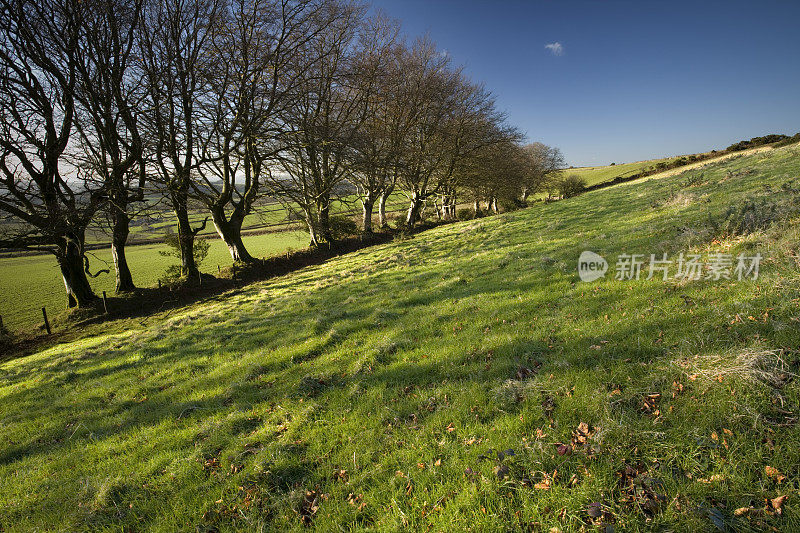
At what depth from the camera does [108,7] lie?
13.2 meters

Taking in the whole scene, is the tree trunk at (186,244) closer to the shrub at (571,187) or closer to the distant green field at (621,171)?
the shrub at (571,187)

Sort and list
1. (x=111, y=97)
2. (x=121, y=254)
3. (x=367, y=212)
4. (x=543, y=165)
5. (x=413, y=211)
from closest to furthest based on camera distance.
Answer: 1. (x=111, y=97)
2. (x=121, y=254)
3. (x=367, y=212)
4. (x=413, y=211)
5. (x=543, y=165)

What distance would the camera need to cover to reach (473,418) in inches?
155

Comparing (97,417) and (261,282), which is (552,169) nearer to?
(261,282)

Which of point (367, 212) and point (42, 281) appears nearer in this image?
point (42, 281)

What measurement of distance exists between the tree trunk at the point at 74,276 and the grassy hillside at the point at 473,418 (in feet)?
37.4

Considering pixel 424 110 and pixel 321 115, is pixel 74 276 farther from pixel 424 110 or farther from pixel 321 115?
pixel 424 110

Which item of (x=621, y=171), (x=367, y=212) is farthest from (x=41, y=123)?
(x=621, y=171)


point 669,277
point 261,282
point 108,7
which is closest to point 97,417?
point 669,277

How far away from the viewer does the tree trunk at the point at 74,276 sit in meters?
16.9

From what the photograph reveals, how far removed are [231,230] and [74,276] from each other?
27.8 feet

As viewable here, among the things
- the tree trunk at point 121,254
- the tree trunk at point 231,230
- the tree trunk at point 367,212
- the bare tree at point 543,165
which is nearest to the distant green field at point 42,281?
the tree trunk at point 121,254

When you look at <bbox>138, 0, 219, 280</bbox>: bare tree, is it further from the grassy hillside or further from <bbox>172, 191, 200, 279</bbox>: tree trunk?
the grassy hillside

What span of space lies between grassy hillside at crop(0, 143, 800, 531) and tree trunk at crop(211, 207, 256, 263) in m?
14.4
